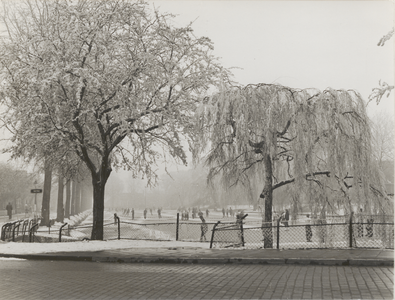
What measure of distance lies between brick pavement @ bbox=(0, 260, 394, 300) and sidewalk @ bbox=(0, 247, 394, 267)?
37cm

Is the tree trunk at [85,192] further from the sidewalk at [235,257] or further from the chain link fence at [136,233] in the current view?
the sidewalk at [235,257]

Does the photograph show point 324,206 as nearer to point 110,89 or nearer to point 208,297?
point 110,89

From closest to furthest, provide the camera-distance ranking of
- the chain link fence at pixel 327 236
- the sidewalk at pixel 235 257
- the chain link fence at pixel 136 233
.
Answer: the sidewalk at pixel 235 257 → the chain link fence at pixel 327 236 → the chain link fence at pixel 136 233

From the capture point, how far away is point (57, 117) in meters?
17.5

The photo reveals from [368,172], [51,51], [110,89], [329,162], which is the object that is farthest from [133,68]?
[368,172]

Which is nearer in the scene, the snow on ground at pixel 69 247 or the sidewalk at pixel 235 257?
the sidewalk at pixel 235 257

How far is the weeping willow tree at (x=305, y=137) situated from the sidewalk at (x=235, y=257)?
4.54 metres

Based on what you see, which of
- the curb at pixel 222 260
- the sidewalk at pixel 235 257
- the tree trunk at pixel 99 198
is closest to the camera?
the curb at pixel 222 260

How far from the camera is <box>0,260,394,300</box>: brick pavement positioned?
7586 mm

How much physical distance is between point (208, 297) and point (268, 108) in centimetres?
1155

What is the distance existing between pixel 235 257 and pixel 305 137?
7.21 meters

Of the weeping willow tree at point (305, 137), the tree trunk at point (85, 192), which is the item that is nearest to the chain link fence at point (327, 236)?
the weeping willow tree at point (305, 137)

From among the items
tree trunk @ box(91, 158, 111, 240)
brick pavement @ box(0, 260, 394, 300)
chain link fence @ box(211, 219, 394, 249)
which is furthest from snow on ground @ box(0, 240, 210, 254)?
brick pavement @ box(0, 260, 394, 300)

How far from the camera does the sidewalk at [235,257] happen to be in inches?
440
